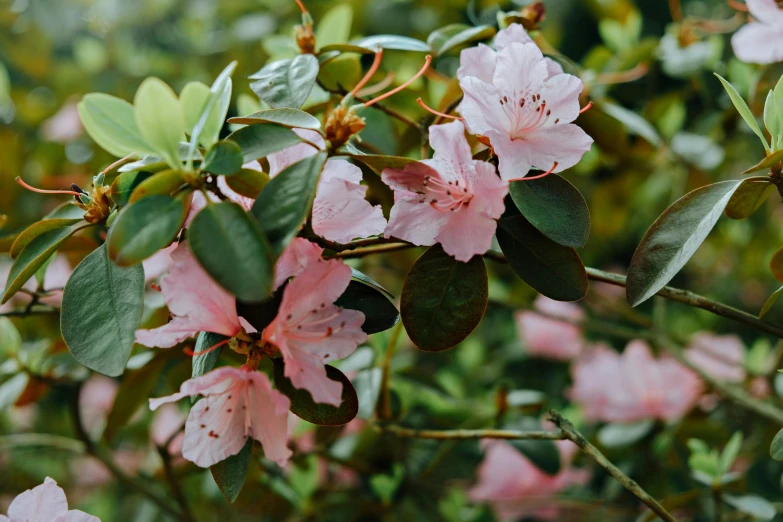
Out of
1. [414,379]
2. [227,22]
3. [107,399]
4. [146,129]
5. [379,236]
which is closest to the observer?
[146,129]

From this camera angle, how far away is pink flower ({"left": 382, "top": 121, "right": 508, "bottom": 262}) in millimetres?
631

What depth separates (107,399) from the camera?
1848 millimetres

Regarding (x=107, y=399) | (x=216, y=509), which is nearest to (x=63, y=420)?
(x=107, y=399)

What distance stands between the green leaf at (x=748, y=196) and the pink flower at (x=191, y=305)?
494 millimetres

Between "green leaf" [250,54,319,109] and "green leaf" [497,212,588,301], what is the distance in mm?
244

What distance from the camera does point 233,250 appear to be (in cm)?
52

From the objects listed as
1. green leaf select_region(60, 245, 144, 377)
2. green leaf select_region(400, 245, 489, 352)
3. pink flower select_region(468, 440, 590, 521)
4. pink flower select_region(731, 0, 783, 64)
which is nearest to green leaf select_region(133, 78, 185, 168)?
green leaf select_region(60, 245, 144, 377)

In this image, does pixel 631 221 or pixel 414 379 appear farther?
pixel 631 221

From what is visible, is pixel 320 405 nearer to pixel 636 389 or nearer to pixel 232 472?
pixel 232 472

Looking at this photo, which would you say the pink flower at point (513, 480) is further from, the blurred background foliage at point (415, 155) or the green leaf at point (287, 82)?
the green leaf at point (287, 82)

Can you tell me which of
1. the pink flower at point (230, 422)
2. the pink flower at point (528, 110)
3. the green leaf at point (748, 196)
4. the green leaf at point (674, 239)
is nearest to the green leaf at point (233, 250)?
the pink flower at point (230, 422)

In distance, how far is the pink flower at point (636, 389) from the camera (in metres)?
1.25

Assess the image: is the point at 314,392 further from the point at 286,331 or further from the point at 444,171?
the point at 444,171

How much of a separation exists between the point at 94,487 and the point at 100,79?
3.52 feet
